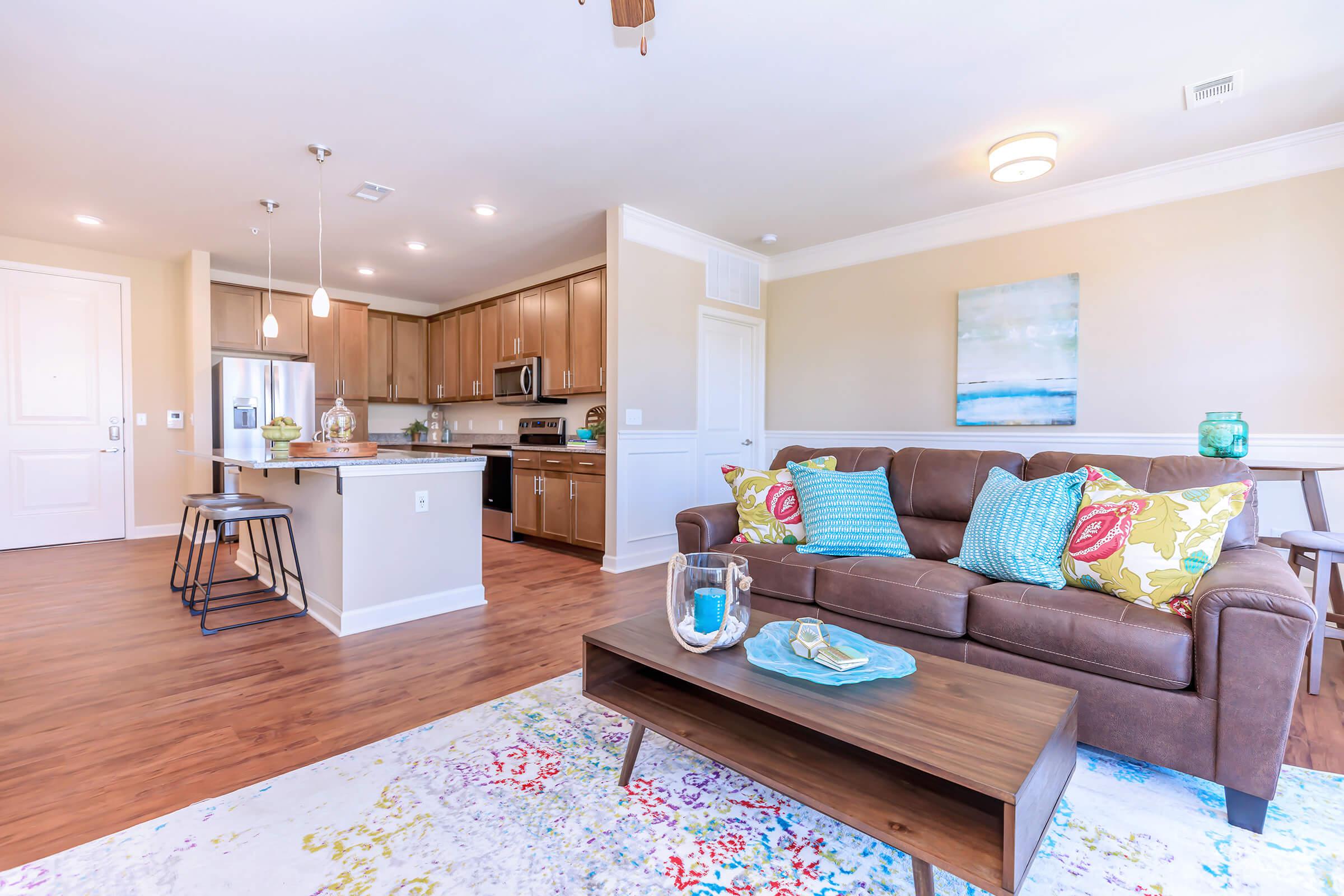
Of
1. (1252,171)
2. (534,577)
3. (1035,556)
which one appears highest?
(1252,171)

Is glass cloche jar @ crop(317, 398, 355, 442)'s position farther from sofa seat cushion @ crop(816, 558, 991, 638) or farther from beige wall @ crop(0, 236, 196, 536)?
beige wall @ crop(0, 236, 196, 536)

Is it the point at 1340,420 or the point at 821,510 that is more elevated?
the point at 1340,420

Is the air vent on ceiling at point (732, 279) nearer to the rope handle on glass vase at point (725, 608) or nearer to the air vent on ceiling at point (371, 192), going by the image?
the air vent on ceiling at point (371, 192)

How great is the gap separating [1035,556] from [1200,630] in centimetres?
55

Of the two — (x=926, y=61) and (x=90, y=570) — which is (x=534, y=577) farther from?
(x=926, y=61)

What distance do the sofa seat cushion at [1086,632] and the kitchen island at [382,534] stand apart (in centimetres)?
260

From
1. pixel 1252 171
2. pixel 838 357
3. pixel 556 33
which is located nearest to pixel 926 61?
pixel 556 33

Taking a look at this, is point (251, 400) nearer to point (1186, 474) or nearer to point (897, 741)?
point (897, 741)

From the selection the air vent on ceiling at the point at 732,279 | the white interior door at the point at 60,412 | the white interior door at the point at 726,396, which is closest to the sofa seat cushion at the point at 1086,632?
the white interior door at the point at 726,396

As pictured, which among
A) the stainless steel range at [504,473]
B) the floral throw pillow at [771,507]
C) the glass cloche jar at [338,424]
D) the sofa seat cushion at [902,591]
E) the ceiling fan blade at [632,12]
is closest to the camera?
the ceiling fan blade at [632,12]

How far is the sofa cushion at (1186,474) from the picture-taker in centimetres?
210

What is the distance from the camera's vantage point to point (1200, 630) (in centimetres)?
159

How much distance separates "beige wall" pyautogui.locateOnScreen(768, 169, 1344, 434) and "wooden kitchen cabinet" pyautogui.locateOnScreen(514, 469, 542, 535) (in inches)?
110

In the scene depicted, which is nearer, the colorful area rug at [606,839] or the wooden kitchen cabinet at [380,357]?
the colorful area rug at [606,839]
